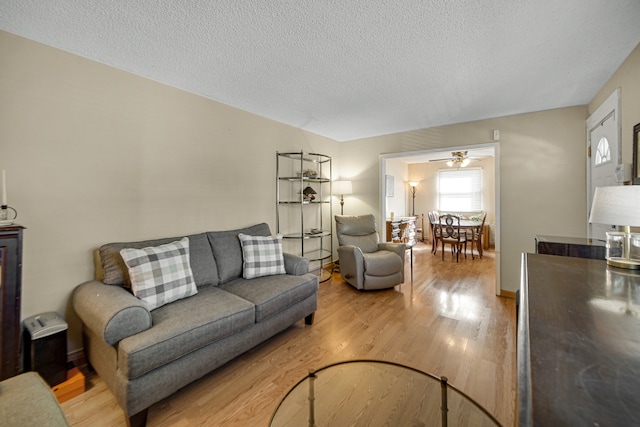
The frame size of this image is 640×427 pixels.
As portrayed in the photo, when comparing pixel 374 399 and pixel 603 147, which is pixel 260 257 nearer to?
pixel 374 399

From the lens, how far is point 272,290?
2.21 metres

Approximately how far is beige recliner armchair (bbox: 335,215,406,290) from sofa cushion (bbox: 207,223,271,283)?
1529mm

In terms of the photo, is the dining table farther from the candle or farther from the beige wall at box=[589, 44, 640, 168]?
the candle

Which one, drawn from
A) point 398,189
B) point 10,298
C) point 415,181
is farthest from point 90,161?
point 415,181

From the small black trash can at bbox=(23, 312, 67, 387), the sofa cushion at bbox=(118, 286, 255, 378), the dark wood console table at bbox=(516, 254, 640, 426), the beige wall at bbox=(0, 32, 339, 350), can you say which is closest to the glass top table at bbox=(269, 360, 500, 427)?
the dark wood console table at bbox=(516, 254, 640, 426)

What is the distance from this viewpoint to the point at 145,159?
2.36 meters

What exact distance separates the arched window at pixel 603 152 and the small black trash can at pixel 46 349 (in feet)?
14.8

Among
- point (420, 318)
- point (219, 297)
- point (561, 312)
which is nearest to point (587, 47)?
point (561, 312)

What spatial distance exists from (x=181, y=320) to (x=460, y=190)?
7356 millimetres

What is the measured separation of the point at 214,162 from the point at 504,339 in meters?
3.31

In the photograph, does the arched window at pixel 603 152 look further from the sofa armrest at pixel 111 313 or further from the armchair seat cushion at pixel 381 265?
the sofa armrest at pixel 111 313

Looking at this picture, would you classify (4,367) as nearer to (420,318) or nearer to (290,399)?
(290,399)

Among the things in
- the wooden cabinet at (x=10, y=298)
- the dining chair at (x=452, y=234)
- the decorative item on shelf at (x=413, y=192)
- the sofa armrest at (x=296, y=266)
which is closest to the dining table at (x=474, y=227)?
the dining chair at (x=452, y=234)

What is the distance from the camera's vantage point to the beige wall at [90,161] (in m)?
1.79
